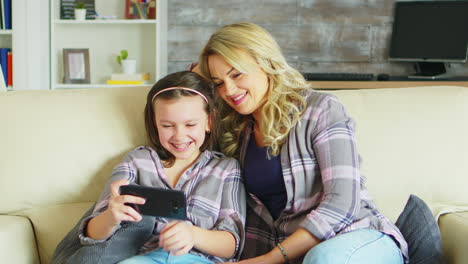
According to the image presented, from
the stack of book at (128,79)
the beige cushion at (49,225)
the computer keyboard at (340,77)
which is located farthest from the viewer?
the stack of book at (128,79)

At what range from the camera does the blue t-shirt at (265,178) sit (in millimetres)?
1461

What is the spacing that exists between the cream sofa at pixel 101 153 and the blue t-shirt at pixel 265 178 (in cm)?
30

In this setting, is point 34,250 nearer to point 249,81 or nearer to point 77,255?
point 77,255

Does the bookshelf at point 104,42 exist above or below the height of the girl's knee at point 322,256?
above

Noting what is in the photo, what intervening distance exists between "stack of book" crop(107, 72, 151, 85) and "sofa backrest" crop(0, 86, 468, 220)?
198cm

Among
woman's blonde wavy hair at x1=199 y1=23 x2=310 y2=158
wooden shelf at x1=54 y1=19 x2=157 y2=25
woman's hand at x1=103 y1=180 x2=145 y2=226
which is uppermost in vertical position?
wooden shelf at x1=54 y1=19 x2=157 y2=25

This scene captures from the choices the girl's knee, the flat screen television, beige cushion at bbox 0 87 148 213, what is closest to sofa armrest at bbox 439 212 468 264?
the girl's knee

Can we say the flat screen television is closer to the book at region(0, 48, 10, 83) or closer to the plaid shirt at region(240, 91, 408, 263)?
the plaid shirt at region(240, 91, 408, 263)

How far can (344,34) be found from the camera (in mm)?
3670

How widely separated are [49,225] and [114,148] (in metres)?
0.29

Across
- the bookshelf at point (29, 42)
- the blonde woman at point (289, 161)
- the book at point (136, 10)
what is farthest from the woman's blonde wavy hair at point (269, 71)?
the bookshelf at point (29, 42)

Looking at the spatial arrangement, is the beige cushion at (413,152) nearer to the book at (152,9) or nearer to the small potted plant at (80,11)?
the book at (152,9)

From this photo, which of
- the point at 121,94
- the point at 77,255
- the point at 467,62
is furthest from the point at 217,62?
the point at 467,62

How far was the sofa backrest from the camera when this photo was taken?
159 centimetres
